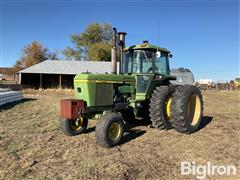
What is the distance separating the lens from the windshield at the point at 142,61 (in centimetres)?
788

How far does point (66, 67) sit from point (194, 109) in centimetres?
2901

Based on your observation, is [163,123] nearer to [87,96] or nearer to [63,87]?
[87,96]

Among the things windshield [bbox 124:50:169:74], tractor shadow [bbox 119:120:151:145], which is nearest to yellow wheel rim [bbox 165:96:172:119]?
tractor shadow [bbox 119:120:151:145]

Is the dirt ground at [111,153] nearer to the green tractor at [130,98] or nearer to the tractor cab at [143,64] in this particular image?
the green tractor at [130,98]

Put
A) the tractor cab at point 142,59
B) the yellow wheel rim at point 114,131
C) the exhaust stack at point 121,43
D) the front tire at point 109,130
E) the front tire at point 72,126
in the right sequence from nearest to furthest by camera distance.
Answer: the front tire at point 109,130
the yellow wheel rim at point 114,131
the front tire at point 72,126
the exhaust stack at point 121,43
the tractor cab at point 142,59

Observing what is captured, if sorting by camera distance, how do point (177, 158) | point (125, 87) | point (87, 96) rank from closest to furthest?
point (177, 158)
point (87, 96)
point (125, 87)

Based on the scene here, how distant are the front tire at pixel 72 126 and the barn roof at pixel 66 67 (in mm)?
24967

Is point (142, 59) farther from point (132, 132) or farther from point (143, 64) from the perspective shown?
point (132, 132)

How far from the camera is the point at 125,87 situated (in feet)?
24.5

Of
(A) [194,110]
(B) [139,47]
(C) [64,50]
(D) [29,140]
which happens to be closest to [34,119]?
(D) [29,140]

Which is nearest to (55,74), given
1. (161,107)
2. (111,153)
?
(161,107)

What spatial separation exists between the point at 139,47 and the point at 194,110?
258 cm

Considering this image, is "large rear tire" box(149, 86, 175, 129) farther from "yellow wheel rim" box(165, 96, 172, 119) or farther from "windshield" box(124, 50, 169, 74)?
"windshield" box(124, 50, 169, 74)

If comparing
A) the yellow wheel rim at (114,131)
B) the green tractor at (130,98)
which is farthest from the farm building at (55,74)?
the yellow wheel rim at (114,131)
